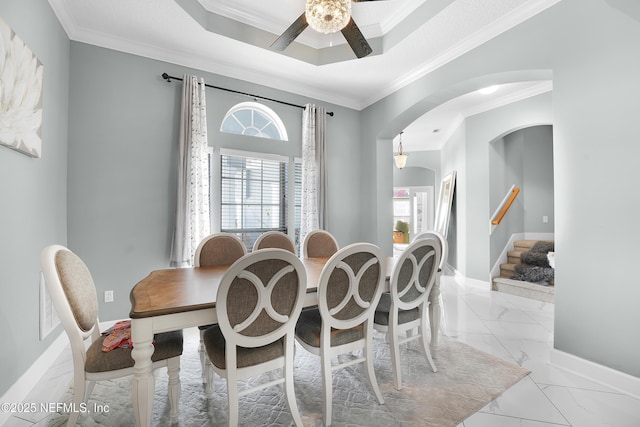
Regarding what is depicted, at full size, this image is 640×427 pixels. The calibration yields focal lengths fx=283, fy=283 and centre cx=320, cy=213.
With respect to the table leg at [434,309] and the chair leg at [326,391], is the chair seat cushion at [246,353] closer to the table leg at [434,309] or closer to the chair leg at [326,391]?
the chair leg at [326,391]

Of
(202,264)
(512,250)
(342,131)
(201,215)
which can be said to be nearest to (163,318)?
(202,264)

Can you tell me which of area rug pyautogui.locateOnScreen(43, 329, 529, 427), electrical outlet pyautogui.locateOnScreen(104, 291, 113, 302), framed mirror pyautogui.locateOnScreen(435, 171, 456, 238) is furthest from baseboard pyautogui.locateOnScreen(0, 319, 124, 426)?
framed mirror pyautogui.locateOnScreen(435, 171, 456, 238)

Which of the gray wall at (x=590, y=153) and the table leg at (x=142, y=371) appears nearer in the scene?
the table leg at (x=142, y=371)

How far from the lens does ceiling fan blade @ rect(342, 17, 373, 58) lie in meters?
2.18

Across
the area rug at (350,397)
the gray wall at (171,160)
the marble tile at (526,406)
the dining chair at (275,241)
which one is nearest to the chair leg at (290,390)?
the area rug at (350,397)

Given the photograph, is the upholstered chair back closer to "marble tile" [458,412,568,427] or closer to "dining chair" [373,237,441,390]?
"dining chair" [373,237,441,390]

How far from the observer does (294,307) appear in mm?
1479

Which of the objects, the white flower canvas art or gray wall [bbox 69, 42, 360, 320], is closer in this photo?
the white flower canvas art

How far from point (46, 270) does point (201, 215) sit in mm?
1965

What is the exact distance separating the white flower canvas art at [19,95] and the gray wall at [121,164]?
82 cm

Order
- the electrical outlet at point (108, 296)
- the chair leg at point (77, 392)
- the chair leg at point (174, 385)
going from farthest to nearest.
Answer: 1. the electrical outlet at point (108, 296)
2. the chair leg at point (174, 385)
3. the chair leg at point (77, 392)

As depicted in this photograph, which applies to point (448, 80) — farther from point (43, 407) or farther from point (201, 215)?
point (43, 407)

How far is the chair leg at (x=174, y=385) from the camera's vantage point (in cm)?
157

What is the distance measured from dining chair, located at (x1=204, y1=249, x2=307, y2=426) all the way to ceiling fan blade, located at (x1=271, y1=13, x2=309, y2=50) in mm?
1815
